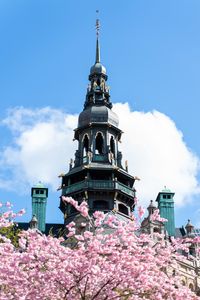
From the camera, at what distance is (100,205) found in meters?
64.1

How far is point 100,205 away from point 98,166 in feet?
16.1

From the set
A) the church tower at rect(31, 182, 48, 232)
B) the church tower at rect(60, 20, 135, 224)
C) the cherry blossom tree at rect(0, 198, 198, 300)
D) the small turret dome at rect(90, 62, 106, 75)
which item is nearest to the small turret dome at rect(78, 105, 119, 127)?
the church tower at rect(60, 20, 135, 224)

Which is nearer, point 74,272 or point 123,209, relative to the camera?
point 74,272

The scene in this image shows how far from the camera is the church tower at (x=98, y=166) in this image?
63.8 m

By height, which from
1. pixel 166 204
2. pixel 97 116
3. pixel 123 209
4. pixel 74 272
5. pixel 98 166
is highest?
pixel 97 116

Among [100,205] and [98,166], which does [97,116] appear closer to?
[98,166]

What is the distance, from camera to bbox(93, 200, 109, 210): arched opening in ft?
208

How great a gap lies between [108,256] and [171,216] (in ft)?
202

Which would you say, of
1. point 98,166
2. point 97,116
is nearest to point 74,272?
point 98,166

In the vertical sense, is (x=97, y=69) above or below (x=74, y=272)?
above

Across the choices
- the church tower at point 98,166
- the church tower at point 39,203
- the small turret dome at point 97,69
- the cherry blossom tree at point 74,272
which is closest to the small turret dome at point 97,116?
the church tower at point 98,166

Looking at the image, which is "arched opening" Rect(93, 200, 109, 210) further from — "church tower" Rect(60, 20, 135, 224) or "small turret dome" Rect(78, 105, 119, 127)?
"small turret dome" Rect(78, 105, 119, 127)

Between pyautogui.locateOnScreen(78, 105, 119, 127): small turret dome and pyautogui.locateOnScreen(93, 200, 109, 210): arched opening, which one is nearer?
pyautogui.locateOnScreen(93, 200, 109, 210): arched opening

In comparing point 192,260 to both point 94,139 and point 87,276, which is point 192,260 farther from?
point 87,276
